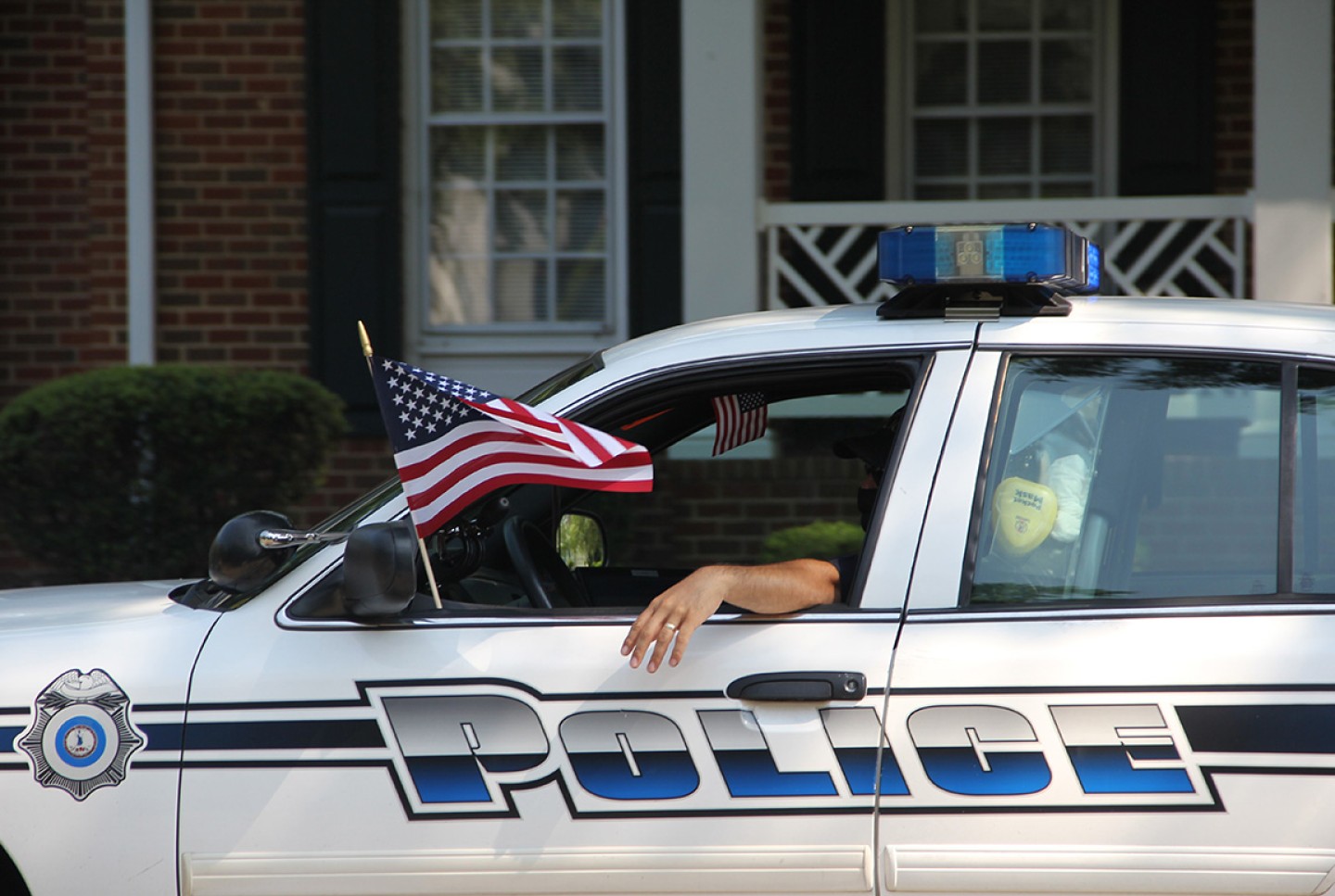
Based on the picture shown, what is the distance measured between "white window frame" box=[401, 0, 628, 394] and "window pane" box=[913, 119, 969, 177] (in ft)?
5.90

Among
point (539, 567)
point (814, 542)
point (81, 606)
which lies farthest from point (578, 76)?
point (81, 606)

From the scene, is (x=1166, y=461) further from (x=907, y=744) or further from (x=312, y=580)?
(x=312, y=580)

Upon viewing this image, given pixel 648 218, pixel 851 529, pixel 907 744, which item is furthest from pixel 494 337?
pixel 907 744

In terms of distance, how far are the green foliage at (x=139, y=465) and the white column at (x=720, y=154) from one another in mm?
2035

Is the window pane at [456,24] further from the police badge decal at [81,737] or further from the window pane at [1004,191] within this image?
the police badge decal at [81,737]

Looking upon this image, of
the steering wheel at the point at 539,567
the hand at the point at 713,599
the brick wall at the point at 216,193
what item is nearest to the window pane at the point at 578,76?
the brick wall at the point at 216,193

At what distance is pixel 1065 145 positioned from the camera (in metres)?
8.52

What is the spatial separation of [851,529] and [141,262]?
13.3 feet

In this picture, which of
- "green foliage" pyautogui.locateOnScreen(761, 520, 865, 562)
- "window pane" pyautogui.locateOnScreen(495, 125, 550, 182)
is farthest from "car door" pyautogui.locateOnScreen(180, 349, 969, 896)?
"window pane" pyautogui.locateOnScreen(495, 125, 550, 182)

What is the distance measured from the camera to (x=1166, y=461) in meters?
2.79

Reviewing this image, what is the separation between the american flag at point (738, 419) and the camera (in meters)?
3.48

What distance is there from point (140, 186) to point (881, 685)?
6.46m

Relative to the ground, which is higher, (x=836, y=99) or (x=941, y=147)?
(x=836, y=99)

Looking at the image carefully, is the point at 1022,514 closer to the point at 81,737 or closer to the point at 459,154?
the point at 81,737
